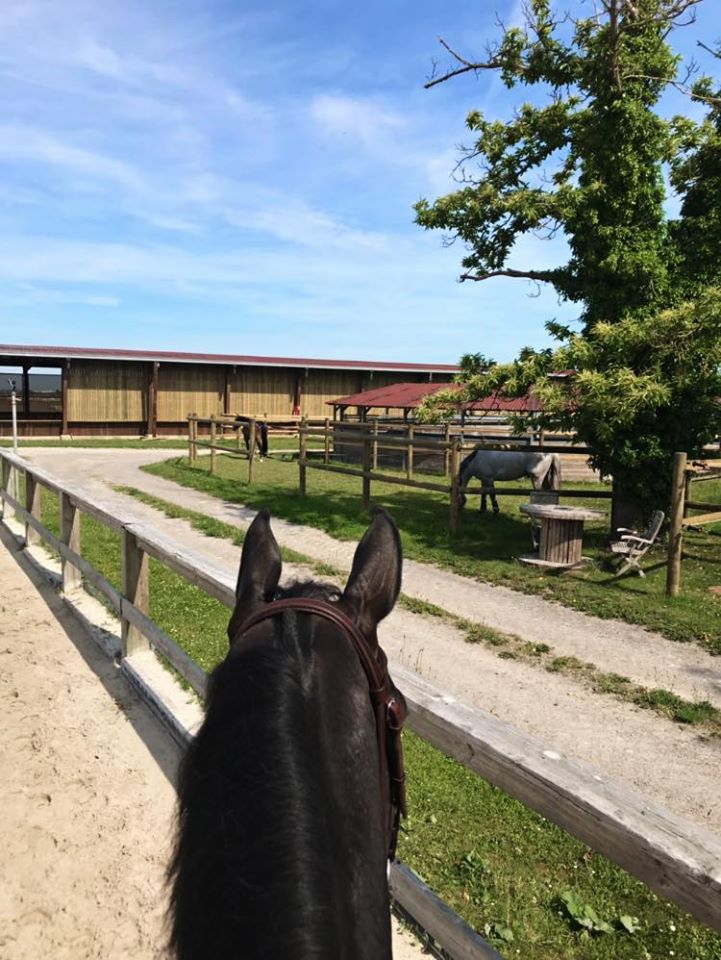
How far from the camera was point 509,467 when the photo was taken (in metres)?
12.5

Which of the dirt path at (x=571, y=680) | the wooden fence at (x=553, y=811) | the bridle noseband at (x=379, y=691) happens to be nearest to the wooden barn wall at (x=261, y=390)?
the dirt path at (x=571, y=680)

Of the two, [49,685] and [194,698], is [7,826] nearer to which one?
[194,698]

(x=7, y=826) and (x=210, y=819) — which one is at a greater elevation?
(x=210, y=819)

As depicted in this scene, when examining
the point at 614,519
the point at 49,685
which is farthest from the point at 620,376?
the point at 49,685

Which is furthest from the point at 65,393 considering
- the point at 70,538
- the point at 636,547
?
the point at 636,547

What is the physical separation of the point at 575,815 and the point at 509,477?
445 inches

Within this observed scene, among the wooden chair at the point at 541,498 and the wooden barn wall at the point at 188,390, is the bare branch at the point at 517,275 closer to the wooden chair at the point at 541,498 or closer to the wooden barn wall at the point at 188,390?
the wooden chair at the point at 541,498

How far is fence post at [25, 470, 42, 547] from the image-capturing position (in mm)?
8594

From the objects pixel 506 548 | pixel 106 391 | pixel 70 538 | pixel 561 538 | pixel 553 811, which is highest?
pixel 106 391

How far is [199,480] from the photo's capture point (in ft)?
53.8

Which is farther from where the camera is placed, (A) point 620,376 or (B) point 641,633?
(A) point 620,376

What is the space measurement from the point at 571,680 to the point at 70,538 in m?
4.86

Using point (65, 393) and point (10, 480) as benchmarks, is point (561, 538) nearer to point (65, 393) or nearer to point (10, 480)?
point (10, 480)

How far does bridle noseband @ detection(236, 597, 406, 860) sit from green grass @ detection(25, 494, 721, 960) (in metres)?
1.73
